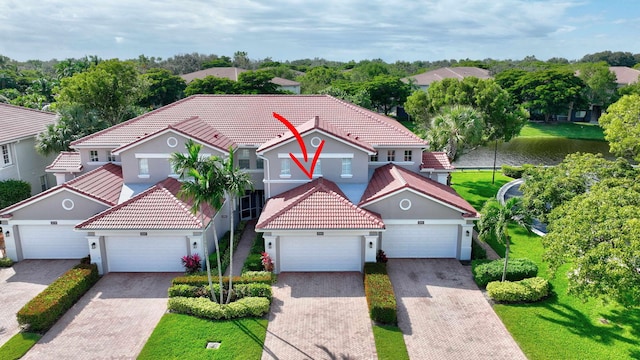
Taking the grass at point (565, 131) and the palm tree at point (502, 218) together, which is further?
the grass at point (565, 131)

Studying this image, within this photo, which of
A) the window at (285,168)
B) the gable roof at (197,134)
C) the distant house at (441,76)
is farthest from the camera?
the distant house at (441,76)

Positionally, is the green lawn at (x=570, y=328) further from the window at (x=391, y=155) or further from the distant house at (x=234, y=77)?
the distant house at (x=234, y=77)

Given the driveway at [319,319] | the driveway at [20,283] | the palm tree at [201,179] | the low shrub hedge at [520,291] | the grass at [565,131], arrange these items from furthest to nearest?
the grass at [565,131], the low shrub hedge at [520,291], the driveway at [20,283], the palm tree at [201,179], the driveway at [319,319]

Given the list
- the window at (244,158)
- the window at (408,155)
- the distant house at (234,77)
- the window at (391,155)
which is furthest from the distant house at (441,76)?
the window at (244,158)

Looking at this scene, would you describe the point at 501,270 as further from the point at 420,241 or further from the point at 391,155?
the point at 391,155

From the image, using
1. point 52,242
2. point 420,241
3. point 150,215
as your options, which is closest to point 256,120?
point 150,215

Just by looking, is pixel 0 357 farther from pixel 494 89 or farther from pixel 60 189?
pixel 494 89
